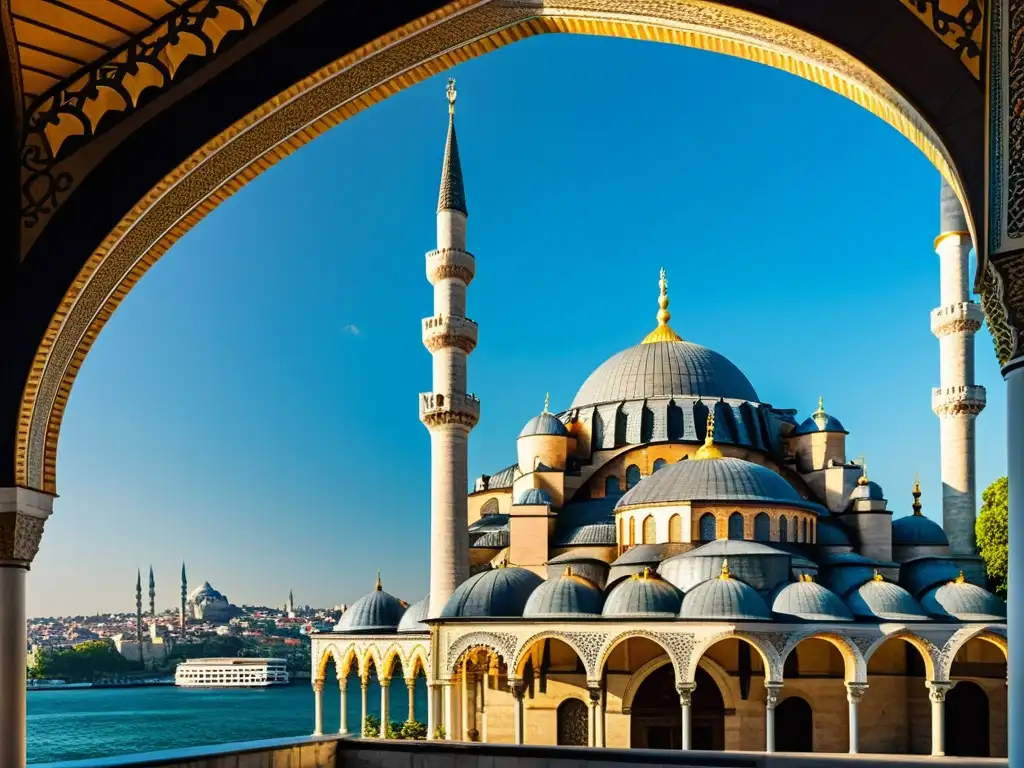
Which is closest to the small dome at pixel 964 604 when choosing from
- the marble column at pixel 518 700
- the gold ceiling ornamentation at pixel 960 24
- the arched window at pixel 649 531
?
the arched window at pixel 649 531

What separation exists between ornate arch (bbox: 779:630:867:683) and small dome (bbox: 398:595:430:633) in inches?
250

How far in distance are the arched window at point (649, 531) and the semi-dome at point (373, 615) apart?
15.4ft

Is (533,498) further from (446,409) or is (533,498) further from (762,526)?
(762,526)

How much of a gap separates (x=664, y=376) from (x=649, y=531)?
654 centimetres

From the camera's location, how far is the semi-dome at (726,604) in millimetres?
16500

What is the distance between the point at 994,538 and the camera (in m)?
21.8

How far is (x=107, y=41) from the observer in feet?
14.4

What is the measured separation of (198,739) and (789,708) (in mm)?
27554

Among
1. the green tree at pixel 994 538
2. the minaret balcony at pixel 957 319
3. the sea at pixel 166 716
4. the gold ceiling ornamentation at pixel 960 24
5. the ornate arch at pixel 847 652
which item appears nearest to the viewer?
the gold ceiling ornamentation at pixel 960 24

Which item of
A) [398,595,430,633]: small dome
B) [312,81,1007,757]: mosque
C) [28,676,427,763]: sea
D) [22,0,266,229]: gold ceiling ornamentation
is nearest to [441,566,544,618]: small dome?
[312,81,1007,757]: mosque

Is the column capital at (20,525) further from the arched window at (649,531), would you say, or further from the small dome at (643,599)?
the arched window at (649,531)

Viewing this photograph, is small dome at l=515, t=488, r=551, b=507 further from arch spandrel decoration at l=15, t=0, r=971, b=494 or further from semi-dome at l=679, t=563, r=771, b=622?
arch spandrel decoration at l=15, t=0, r=971, b=494

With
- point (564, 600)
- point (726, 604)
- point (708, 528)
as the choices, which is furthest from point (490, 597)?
point (708, 528)

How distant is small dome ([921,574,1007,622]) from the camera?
56.0 ft
